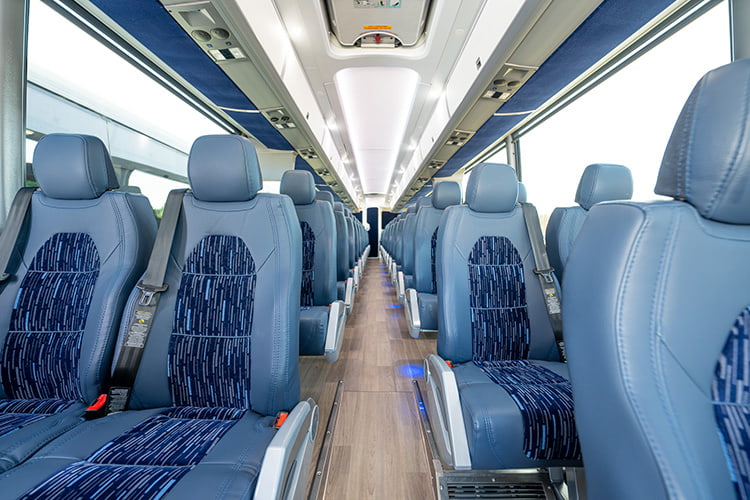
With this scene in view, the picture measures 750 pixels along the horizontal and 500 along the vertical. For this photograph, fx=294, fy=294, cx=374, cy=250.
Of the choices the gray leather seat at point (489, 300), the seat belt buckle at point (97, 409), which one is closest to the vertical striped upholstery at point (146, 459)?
the seat belt buckle at point (97, 409)

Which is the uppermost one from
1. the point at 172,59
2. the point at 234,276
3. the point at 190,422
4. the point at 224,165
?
the point at 172,59

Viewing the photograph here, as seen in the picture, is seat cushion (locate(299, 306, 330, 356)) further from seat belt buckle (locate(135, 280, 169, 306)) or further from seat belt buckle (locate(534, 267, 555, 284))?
seat belt buckle (locate(534, 267, 555, 284))

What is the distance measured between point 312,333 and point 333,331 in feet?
0.53

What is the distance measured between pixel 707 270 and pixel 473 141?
199 inches

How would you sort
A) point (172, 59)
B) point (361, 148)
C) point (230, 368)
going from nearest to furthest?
point (230, 368)
point (172, 59)
point (361, 148)

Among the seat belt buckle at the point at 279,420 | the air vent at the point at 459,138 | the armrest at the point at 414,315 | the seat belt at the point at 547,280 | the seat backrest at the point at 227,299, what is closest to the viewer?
the seat belt buckle at the point at 279,420

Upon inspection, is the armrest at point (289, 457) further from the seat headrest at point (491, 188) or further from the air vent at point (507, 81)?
the air vent at point (507, 81)

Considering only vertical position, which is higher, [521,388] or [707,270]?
[707,270]

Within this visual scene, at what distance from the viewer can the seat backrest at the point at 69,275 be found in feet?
4.09

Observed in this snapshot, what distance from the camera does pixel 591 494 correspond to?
62cm

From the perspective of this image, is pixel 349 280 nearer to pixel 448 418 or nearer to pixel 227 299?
pixel 227 299

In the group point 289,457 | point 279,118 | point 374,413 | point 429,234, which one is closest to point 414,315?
point 429,234

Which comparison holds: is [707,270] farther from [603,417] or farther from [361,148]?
[361,148]

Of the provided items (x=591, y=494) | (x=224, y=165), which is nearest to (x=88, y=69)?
(x=224, y=165)
